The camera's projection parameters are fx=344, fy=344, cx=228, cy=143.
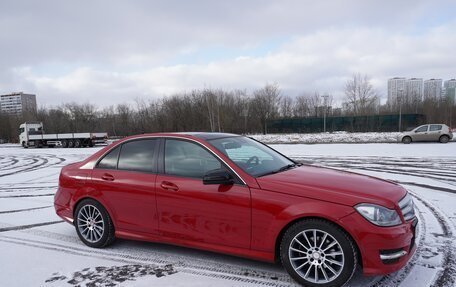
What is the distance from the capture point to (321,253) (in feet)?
11.6

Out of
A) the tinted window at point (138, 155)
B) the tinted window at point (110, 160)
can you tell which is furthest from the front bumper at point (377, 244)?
the tinted window at point (110, 160)

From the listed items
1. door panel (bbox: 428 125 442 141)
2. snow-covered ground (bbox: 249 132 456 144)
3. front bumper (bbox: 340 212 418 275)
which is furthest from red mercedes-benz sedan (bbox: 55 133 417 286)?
snow-covered ground (bbox: 249 132 456 144)

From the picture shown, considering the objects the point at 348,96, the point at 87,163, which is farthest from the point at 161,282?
the point at 348,96

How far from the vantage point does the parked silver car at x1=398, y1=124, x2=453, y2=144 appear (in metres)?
24.8

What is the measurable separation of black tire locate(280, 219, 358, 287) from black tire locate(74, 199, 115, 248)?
2549 millimetres

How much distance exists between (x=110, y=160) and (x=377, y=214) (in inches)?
143

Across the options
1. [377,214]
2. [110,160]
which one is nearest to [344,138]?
[110,160]

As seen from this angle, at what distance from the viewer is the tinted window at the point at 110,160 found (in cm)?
500

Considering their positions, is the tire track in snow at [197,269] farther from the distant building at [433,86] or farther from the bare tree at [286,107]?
the distant building at [433,86]

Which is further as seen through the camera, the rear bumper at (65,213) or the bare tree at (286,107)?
the bare tree at (286,107)

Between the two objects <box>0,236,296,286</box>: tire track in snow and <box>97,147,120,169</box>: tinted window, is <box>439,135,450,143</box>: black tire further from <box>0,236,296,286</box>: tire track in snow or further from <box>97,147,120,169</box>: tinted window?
<box>97,147,120,169</box>: tinted window

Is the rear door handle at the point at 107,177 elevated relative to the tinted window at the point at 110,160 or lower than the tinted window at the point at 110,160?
lower

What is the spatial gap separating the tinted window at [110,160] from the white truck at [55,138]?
3553cm

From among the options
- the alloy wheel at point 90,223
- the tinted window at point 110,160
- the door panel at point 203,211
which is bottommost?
the alloy wheel at point 90,223
